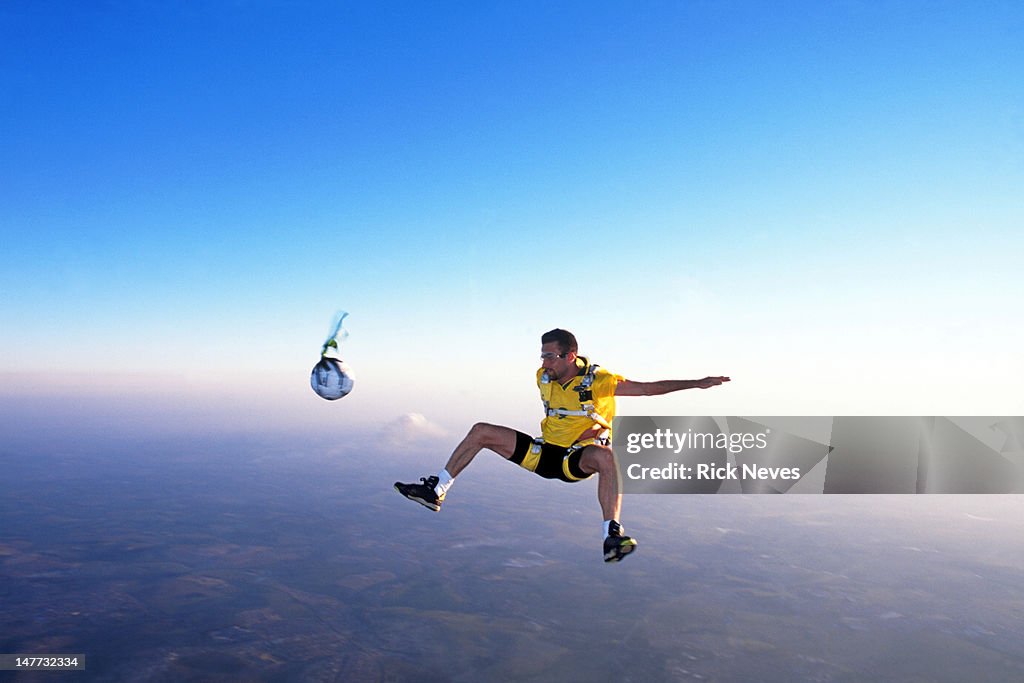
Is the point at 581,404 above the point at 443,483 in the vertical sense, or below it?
above

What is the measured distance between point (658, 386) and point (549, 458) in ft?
4.52

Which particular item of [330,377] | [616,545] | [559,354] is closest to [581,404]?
[559,354]

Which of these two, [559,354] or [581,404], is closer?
[559,354]

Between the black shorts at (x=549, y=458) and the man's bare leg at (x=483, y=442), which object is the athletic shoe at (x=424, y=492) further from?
the black shorts at (x=549, y=458)

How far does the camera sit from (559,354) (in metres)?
5.93

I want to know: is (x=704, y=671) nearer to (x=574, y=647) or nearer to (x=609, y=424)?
(x=574, y=647)

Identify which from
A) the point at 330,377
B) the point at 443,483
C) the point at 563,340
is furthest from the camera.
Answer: the point at 443,483

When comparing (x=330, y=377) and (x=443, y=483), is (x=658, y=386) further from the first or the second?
(x=330, y=377)

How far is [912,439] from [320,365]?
15.6 meters

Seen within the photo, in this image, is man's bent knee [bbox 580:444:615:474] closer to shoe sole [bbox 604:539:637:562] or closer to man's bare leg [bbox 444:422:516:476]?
shoe sole [bbox 604:539:637:562]

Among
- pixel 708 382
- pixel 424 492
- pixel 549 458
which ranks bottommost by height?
pixel 424 492

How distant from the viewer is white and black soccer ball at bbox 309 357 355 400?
5.29 meters

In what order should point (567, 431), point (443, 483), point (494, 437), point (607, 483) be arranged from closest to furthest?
point (607, 483) → point (567, 431) → point (494, 437) → point (443, 483)

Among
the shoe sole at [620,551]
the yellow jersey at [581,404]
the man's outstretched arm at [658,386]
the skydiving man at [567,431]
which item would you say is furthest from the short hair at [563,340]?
the shoe sole at [620,551]
